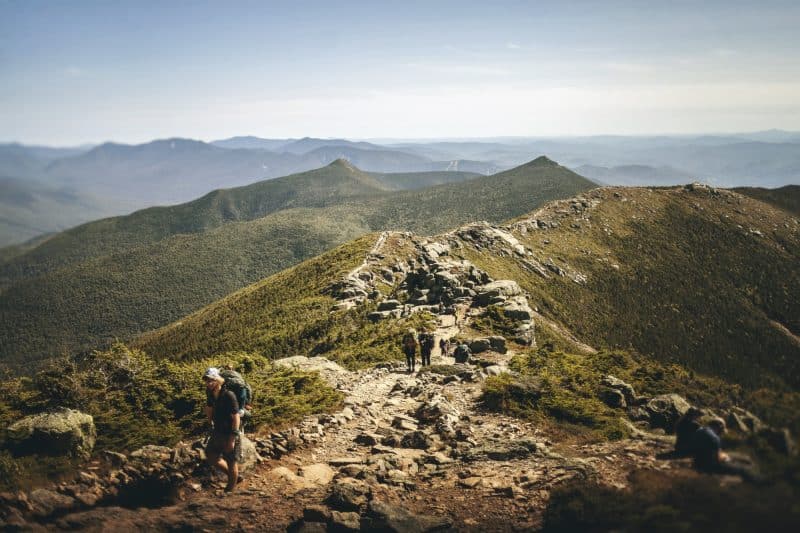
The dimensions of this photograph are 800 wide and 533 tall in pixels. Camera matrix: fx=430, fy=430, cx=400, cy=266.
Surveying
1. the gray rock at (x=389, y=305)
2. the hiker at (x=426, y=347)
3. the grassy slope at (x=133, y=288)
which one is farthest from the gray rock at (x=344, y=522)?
the grassy slope at (x=133, y=288)

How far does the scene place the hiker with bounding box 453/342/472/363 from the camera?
22.1 metres

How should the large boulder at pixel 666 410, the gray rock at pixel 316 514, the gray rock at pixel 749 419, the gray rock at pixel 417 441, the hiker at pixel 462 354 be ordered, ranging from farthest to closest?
the hiker at pixel 462 354 < the large boulder at pixel 666 410 < the gray rock at pixel 417 441 < the gray rock at pixel 316 514 < the gray rock at pixel 749 419

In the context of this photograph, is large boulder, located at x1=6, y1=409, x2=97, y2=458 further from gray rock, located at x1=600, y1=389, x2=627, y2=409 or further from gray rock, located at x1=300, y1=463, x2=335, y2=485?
gray rock, located at x1=600, y1=389, x2=627, y2=409

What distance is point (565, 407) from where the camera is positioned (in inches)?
563

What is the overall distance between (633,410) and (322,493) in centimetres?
1107

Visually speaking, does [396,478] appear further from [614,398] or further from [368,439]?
[614,398]

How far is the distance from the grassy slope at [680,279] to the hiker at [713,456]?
43.4 m

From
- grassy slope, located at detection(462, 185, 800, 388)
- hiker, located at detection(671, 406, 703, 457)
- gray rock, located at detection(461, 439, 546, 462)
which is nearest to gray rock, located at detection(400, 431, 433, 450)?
gray rock, located at detection(461, 439, 546, 462)

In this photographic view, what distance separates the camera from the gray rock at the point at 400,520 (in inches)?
329

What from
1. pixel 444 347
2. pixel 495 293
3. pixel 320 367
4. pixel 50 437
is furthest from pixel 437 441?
pixel 495 293

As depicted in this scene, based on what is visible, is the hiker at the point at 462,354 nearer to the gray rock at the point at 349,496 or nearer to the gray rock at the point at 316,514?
the gray rock at the point at 349,496

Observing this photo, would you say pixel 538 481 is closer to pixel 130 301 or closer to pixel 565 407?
pixel 565 407

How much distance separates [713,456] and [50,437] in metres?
13.2

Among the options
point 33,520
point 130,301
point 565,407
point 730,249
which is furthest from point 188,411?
point 130,301
